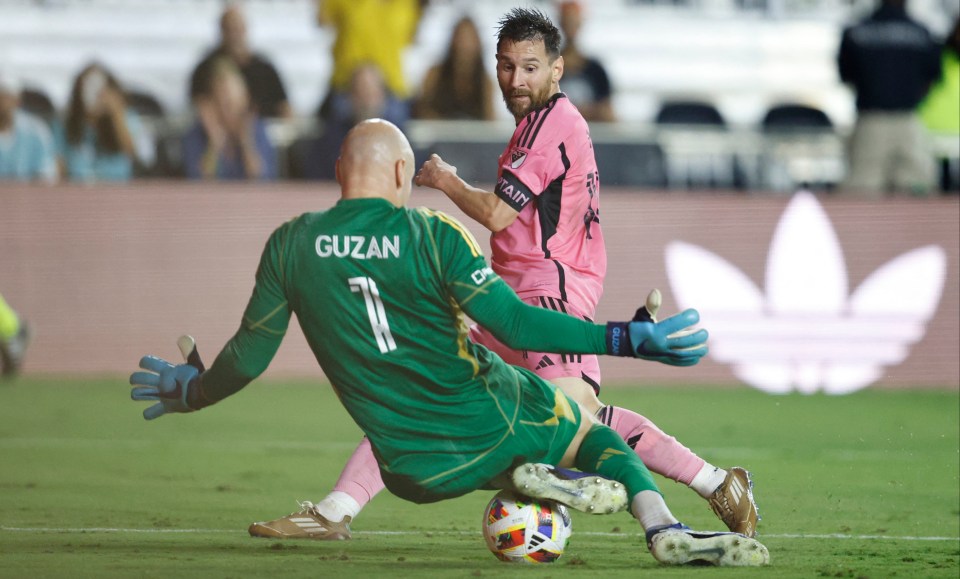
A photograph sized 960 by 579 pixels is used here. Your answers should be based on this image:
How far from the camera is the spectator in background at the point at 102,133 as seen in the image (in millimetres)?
14336

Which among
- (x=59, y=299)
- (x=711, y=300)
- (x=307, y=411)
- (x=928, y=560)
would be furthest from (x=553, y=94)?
(x=59, y=299)

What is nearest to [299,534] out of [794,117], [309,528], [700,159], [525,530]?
[309,528]

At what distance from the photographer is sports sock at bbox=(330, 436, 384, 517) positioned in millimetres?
6324

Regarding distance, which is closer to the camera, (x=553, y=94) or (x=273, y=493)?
(x=553, y=94)

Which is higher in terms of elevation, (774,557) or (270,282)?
(270,282)

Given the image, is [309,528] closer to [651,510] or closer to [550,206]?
[651,510]

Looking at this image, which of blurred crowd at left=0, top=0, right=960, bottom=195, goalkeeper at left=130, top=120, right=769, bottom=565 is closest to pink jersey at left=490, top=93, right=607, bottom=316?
goalkeeper at left=130, top=120, right=769, bottom=565

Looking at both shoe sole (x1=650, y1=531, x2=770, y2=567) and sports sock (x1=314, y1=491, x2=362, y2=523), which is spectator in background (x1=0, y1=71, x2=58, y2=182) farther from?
shoe sole (x1=650, y1=531, x2=770, y2=567)

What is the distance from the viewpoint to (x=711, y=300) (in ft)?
45.6

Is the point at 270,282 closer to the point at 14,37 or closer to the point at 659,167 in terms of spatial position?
the point at 659,167

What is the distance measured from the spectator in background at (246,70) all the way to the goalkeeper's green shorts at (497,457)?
31.0ft

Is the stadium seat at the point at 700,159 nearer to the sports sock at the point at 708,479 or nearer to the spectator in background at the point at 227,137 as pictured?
the spectator in background at the point at 227,137

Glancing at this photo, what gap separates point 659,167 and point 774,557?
28.8 ft

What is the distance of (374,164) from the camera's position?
5.45 m
